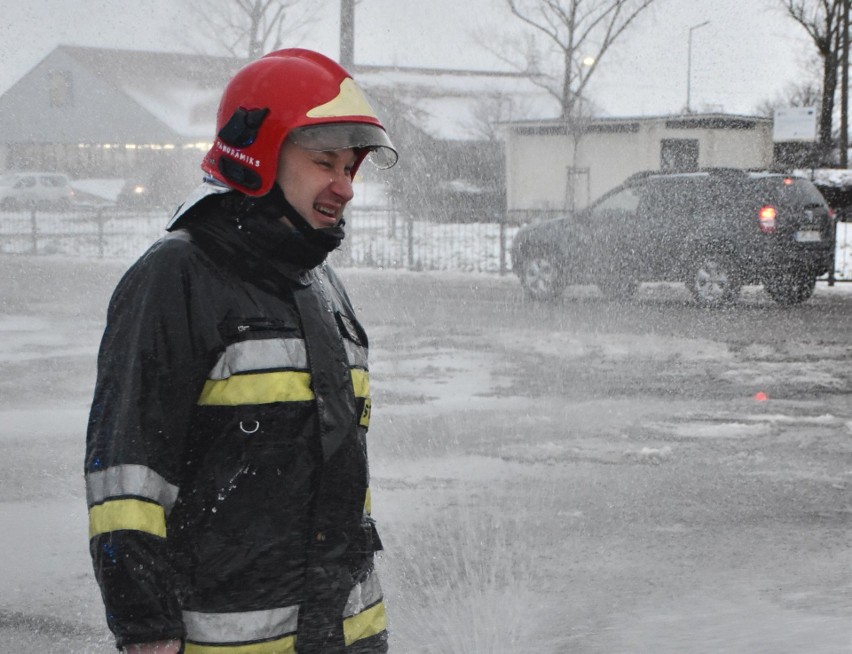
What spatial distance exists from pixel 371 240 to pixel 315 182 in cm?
2142

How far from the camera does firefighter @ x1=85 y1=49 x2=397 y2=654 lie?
182 cm

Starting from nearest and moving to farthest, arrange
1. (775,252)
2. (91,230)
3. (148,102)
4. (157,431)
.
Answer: (157,431) < (775,252) < (91,230) < (148,102)

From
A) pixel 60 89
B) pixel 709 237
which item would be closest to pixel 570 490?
pixel 709 237

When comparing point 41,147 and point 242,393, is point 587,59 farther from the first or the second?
point 41,147

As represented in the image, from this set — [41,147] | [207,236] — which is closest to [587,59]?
[207,236]

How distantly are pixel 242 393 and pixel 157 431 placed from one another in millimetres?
145

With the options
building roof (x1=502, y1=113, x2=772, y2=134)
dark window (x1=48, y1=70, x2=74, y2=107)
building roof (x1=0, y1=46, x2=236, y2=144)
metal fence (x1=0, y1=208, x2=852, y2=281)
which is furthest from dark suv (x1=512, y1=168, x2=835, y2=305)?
dark window (x1=48, y1=70, x2=74, y2=107)

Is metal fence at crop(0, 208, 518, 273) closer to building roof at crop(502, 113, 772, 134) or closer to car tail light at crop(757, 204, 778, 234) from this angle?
building roof at crop(502, 113, 772, 134)

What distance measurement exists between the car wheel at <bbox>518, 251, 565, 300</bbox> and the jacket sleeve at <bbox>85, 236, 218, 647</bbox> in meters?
14.2

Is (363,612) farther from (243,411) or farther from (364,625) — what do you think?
(243,411)

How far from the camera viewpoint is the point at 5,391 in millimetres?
8805

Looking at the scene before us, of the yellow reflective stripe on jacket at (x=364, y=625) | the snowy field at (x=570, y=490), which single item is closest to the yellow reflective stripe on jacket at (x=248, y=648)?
the yellow reflective stripe on jacket at (x=364, y=625)

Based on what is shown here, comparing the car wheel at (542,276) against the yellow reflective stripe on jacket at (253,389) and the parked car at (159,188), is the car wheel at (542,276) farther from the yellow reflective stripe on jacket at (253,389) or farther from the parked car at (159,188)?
the parked car at (159,188)

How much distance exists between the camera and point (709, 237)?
1478cm
